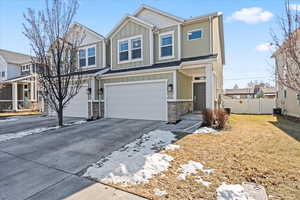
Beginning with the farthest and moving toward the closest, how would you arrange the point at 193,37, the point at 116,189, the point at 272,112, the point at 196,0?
the point at 272,112
the point at 193,37
the point at 196,0
the point at 116,189

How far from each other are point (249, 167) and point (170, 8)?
11102 mm

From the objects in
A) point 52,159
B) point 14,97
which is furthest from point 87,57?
point 14,97

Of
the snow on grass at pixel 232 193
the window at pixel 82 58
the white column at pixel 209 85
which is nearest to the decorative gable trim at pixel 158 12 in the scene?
the white column at pixel 209 85

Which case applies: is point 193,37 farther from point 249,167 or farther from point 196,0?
point 249,167

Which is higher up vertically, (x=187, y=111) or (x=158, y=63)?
(x=158, y=63)

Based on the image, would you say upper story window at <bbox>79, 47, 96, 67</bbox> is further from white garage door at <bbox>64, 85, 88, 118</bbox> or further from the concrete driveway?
the concrete driveway

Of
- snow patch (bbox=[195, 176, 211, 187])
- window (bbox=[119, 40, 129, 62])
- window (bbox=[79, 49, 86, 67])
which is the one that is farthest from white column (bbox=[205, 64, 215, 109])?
window (bbox=[79, 49, 86, 67])

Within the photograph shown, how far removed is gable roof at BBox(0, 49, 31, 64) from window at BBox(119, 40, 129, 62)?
789 inches

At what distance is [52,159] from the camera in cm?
565

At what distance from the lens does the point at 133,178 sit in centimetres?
424

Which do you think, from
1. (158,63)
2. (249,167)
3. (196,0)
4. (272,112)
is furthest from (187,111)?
(272,112)

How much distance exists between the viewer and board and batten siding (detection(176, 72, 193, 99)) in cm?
1079

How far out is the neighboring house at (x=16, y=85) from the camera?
75.8ft

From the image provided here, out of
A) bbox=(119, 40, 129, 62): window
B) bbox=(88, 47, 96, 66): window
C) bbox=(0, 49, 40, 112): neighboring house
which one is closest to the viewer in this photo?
bbox=(119, 40, 129, 62): window
